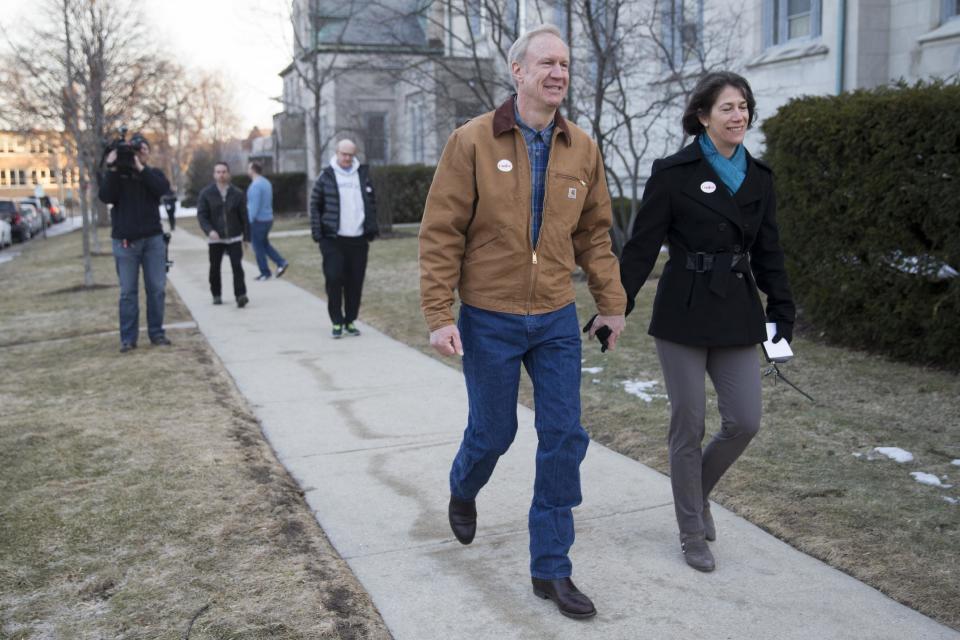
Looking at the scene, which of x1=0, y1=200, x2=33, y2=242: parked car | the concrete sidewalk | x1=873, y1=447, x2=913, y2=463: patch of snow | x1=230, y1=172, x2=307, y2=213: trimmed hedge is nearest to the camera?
the concrete sidewalk

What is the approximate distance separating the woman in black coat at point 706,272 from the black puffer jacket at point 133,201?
6.16 metres

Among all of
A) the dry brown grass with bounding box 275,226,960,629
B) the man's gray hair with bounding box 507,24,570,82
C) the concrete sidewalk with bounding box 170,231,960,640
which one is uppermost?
the man's gray hair with bounding box 507,24,570,82

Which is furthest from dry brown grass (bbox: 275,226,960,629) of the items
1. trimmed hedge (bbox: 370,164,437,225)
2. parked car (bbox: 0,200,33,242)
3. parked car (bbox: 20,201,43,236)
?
parked car (bbox: 20,201,43,236)

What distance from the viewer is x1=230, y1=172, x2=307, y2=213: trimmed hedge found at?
4391 centimetres

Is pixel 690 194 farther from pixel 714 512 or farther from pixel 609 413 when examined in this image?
pixel 609 413

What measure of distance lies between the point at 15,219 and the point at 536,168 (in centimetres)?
3997

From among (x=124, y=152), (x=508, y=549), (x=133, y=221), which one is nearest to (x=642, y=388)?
(x=508, y=549)

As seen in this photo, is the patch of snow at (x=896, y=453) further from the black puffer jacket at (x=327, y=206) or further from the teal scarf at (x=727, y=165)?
the black puffer jacket at (x=327, y=206)

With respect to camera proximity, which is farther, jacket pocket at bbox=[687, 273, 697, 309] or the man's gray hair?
jacket pocket at bbox=[687, 273, 697, 309]

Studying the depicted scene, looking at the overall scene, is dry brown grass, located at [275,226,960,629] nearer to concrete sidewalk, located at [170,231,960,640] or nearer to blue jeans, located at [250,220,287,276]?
concrete sidewalk, located at [170,231,960,640]

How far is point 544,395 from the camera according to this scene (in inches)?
143

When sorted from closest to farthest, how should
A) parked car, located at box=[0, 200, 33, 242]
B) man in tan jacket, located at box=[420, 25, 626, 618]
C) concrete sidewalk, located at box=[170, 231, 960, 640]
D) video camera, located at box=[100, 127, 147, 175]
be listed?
concrete sidewalk, located at box=[170, 231, 960, 640]
man in tan jacket, located at box=[420, 25, 626, 618]
video camera, located at box=[100, 127, 147, 175]
parked car, located at box=[0, 200, 33, 242]

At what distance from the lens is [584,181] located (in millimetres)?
3713

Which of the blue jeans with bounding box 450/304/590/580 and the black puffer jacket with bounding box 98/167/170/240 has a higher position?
the black puffer jacket with bounding box 98/167/170/240
